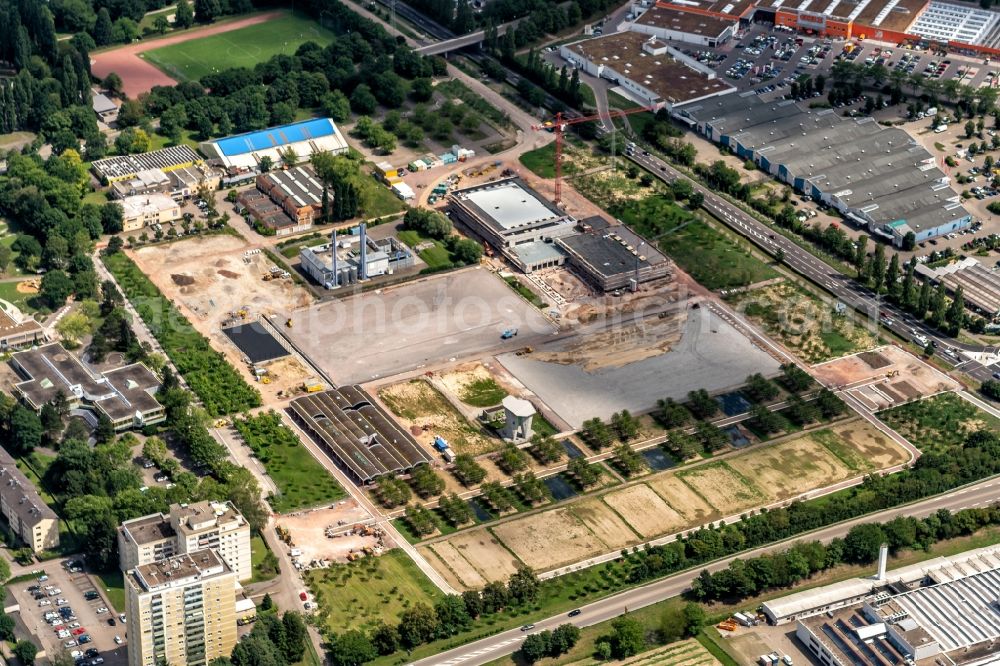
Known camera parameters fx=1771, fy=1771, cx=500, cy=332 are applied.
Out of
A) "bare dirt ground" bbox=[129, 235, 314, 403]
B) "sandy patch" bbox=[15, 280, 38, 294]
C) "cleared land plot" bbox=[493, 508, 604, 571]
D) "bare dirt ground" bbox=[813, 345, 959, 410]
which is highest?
"bare dirt ground" bbox=[813, 345, 959, 410]

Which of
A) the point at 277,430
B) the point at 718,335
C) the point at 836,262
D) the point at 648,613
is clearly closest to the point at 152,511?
the point at 277,430

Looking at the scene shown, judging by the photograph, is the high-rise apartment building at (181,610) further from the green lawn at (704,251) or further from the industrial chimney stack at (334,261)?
the green lawn at (704,251)

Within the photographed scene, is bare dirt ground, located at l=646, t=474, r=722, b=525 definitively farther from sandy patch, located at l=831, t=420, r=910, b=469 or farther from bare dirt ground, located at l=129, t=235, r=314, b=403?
bare dirt ground, located at l=129, t=235, r=314, b=403

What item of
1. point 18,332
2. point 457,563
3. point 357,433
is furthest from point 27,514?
point 457,563

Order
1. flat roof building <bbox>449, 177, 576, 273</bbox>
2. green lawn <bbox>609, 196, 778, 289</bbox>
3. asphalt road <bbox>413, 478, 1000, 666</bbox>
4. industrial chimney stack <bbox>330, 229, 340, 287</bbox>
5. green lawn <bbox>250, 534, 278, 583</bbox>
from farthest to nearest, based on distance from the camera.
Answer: flat roof building <bbox>449, 177, 576, 273</bbox>
green lawn <bbox>609, 196, 778, 289</bbox>
industrial chimney stack <bbox>330, 229, 340, 287</bbox>
green lawn <bbox>250, 534, 278, 583</bbox>
asphalt road <bbox>413, 478, 1000, 666</bbox>

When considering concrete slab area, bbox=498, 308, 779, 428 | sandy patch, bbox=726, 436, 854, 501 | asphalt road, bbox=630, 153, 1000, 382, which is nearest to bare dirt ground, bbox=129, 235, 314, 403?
concrete slab area, bbox=498, 308, 779, 428

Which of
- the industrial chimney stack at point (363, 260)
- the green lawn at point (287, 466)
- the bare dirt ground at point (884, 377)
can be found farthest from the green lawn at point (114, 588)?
the bare dirt ground at point (884, 377)
